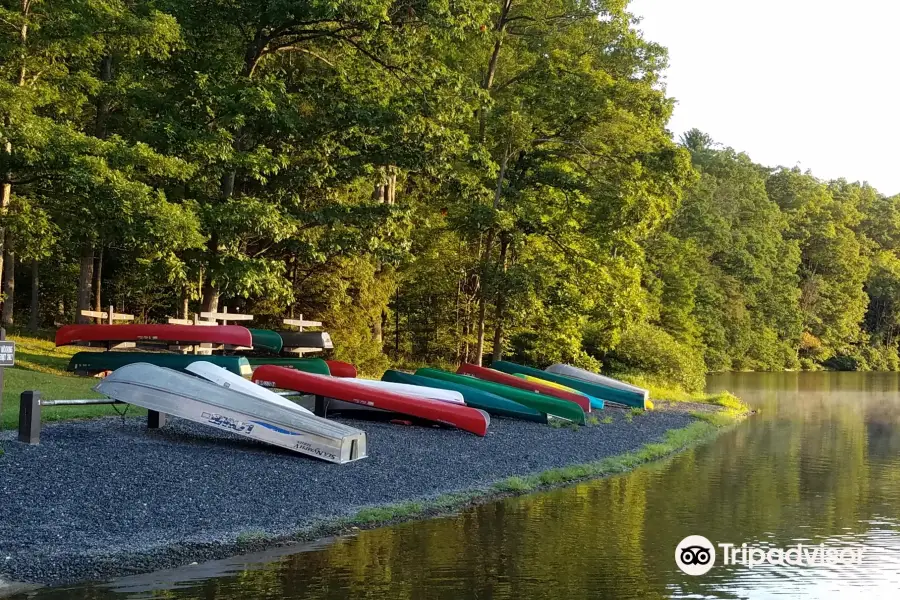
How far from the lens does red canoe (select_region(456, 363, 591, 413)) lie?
71.5ft

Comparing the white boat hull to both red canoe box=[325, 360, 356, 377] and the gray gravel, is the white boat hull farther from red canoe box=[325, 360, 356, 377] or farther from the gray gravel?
red canoe box=[325, 360, 356, 377]

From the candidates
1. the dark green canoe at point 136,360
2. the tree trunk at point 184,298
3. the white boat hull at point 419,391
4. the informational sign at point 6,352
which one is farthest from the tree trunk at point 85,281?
the informational sign at point 6,352

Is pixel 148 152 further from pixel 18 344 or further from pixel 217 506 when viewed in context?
pixel 217 506

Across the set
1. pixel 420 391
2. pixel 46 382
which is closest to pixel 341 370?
pixel 420 391

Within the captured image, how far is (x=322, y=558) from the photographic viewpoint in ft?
27.6

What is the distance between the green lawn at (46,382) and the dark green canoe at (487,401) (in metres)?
6.15

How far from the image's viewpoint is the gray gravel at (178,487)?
789 centimetres

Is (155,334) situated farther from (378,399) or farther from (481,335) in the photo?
(481,335)

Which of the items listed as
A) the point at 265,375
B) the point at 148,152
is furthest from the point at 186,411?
the point at 148,152

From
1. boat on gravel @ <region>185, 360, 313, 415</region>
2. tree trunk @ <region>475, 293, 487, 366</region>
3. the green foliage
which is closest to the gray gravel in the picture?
boat on gravel @ <region>185, 360, 313, 415</region>

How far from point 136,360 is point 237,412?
7.84 metres

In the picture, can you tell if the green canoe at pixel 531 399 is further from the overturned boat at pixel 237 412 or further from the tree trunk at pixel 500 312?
the overturned boat at pixel 237 412

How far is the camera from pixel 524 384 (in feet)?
73.7

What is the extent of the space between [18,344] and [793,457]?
17.4m
